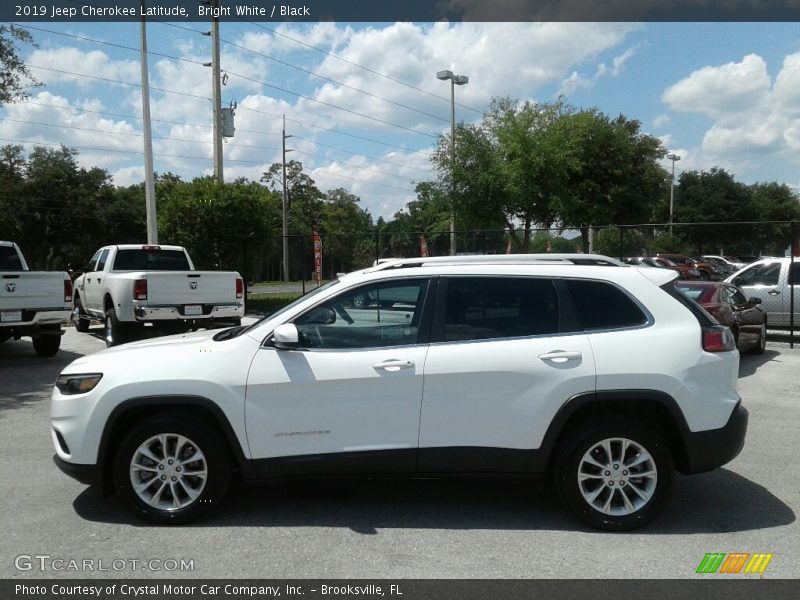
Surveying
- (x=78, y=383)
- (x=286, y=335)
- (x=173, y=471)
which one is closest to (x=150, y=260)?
(x=78, y=383)

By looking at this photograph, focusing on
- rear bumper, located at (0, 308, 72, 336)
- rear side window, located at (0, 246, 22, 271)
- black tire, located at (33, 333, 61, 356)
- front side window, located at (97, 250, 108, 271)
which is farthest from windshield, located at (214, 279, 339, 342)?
front side window, located at (97, 250, 108, 271)

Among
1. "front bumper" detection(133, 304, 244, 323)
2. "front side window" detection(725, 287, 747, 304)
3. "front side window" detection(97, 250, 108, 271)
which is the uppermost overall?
"front side window" detection(97, 250, 108, 271)

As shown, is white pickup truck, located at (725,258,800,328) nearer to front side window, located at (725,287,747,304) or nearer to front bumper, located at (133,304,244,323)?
front side window, located at (725,287,747,304)

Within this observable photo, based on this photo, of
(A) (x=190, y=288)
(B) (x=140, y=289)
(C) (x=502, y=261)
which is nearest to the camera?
(C) (x=502, y=261)

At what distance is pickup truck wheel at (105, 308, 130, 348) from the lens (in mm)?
13406

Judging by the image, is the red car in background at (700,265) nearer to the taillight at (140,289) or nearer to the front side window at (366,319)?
the taillight at (140,289)

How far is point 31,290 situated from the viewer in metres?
11.9

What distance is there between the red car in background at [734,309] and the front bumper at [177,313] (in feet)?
26.3

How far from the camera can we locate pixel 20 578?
4039 mm

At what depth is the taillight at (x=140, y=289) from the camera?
1289cm

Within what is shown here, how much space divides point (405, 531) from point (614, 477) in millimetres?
1406

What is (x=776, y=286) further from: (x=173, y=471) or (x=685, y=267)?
(x=173, y=471)

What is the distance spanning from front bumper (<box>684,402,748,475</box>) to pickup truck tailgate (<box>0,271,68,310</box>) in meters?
10.7

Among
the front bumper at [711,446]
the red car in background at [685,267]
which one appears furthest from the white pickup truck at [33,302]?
the red car in background at [685,267]
